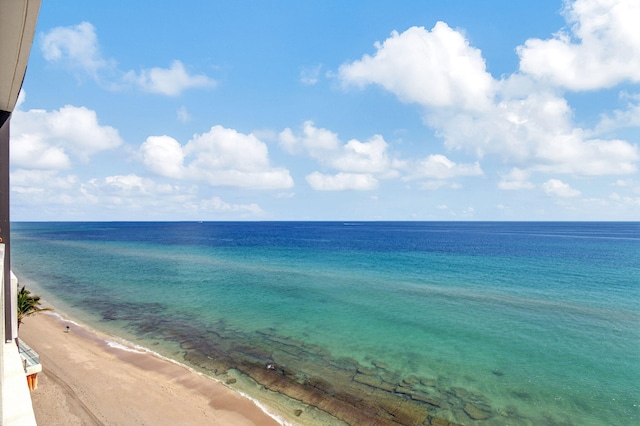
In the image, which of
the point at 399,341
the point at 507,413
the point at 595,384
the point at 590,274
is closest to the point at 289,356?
the point at 399,341

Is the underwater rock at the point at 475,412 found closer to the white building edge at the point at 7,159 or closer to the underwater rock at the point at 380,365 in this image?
the underwater rock at the point at 380,365

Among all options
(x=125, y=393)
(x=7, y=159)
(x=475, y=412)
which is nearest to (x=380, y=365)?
(x=475, y=412)

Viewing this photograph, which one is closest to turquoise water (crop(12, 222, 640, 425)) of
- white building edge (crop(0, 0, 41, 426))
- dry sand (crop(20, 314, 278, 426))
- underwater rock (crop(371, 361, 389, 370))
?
underwater rock (crop(371, 361, 389, 370))

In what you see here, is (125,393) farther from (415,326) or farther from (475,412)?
(415,326)

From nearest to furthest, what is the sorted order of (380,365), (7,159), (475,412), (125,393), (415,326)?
(7,159) → (475,412) → (125,393) → (380,365) → (415,326)

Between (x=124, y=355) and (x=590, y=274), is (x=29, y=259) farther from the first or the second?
(x=590, y=274)
